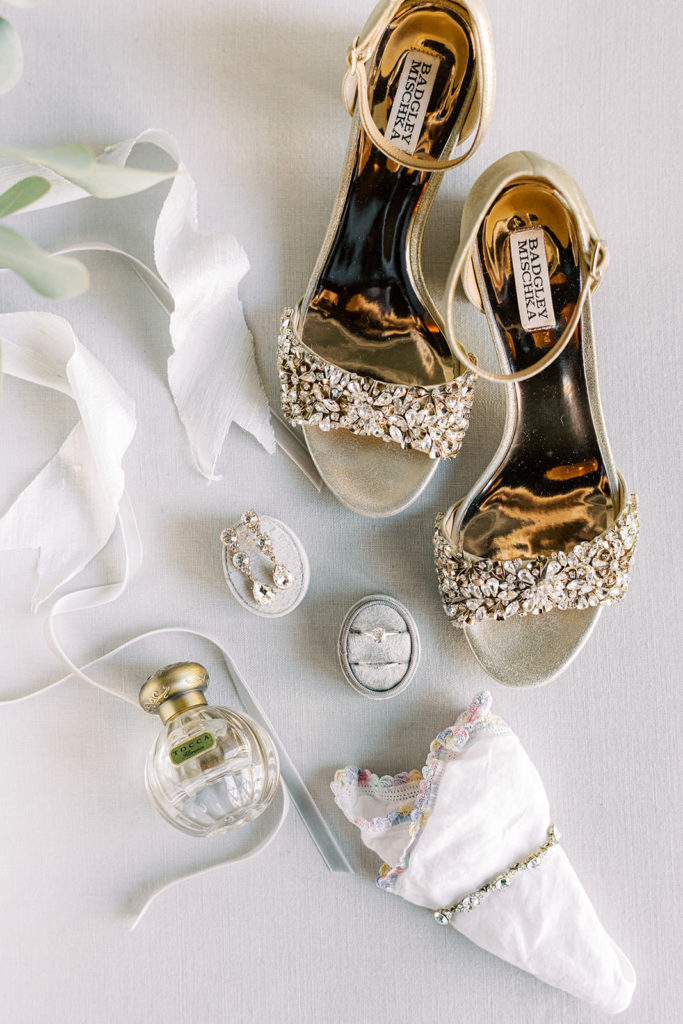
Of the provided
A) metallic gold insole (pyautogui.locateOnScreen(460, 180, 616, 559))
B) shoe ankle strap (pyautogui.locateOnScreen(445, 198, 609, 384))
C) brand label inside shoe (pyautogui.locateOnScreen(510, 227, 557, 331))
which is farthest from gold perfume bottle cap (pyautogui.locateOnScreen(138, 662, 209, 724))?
brand label inside shoe (pyautogui.locateOnScreen(510, 227, 557, 331))

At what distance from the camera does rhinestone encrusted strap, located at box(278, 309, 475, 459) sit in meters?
0.89

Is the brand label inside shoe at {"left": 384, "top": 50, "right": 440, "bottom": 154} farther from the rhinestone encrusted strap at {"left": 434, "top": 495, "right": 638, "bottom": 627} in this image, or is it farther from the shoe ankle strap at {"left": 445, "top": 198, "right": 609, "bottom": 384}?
the rhinestone encrusted strap at {"left": 434, "top": 495, "right": 638, "bottom": 627}

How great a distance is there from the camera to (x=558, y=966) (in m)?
0.93

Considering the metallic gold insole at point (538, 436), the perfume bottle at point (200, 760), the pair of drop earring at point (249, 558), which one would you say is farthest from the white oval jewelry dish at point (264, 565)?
the metallic gold insole at point (538, 436)

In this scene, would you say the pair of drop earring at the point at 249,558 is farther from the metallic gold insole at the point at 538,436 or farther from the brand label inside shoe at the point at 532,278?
the brand label inside shoe at the point at 532,278

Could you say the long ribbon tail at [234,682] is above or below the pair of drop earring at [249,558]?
below

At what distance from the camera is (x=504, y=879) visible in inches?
36.4

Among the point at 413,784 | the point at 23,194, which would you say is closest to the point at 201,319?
the point at 23,194

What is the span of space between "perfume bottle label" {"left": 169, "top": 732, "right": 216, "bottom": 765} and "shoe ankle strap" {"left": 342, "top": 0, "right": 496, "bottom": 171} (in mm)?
691

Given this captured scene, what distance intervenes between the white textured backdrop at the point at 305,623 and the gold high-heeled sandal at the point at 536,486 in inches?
2.4

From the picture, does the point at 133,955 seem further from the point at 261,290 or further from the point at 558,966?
the point at 261,290

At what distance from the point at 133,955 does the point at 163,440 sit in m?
0.65

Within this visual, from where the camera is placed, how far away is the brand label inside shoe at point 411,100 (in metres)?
0.92

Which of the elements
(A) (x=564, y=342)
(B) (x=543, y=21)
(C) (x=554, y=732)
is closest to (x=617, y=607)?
(C) (x=554, y=732)
